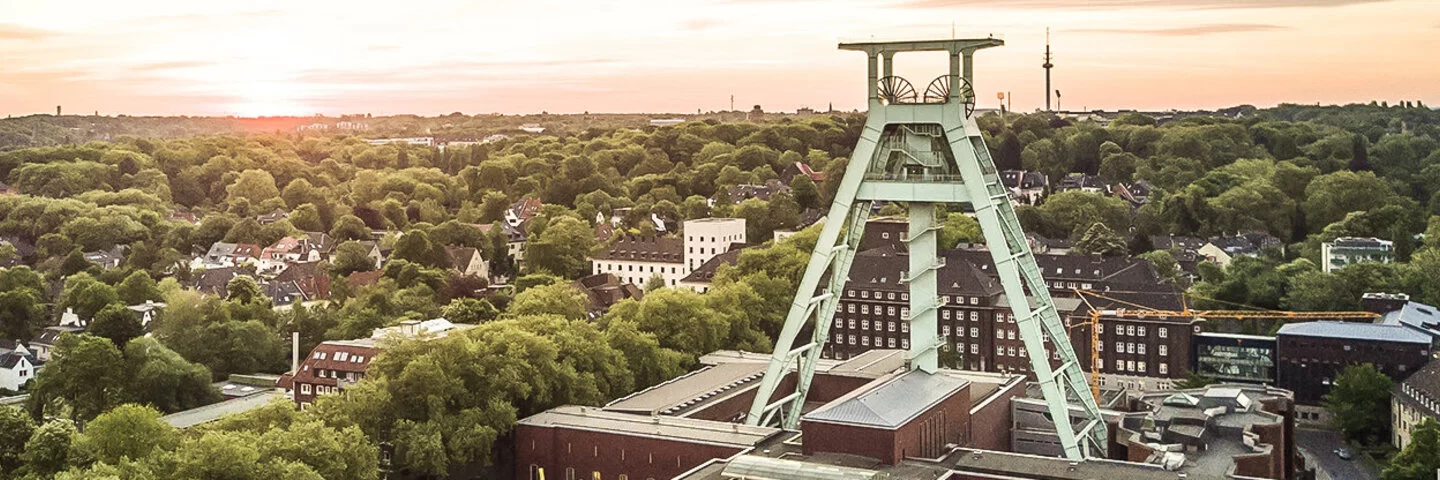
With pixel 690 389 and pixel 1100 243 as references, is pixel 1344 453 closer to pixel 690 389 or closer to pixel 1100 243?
pixel 690 389

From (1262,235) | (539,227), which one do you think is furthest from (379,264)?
(1262,235)

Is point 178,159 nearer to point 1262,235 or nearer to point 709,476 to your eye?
point 1262,235

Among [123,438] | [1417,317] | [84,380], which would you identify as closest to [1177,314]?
[1417,317]

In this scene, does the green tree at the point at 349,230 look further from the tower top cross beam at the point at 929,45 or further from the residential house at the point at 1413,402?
the tower top cross beam at the point at 929,45

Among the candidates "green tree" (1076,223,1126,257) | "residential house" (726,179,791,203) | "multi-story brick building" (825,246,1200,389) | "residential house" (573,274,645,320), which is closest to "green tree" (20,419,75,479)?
"residential house" (573,274,645,320)

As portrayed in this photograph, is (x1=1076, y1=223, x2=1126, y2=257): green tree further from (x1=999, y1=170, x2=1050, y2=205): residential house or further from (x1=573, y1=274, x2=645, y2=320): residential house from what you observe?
(x1=999, y1=170, x2=1050, y2=205): residential house
